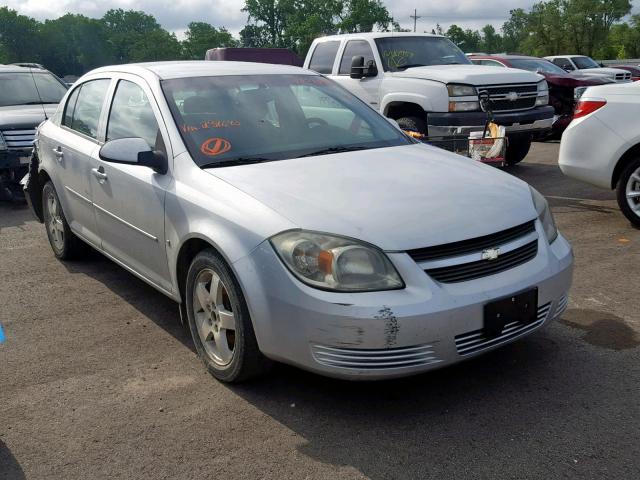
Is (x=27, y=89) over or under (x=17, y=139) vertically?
over

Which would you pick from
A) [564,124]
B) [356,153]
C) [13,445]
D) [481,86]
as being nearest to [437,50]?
[481,86]

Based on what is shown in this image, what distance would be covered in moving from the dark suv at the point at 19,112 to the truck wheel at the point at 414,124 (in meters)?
4.82

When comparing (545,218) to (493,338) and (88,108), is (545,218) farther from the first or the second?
(88,108)

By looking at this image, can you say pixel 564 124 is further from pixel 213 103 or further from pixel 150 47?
pixel 150 47

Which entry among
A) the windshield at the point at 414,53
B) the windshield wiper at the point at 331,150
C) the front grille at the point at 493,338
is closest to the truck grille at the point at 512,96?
the windshield at the point at 414,53

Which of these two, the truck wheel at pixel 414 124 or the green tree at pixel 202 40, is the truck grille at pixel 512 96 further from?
the green tree at pixel 202 40

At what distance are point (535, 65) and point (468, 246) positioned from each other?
12.9 meters

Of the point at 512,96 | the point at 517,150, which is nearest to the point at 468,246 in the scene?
the point at 512,96

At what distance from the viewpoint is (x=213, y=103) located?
4.25m

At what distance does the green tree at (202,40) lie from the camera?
4451 inches

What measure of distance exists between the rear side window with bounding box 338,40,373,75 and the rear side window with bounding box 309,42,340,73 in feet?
0.83

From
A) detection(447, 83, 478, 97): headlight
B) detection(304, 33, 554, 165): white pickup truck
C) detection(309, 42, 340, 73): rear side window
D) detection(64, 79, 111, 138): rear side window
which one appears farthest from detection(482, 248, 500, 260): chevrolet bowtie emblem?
detection(309, 42, 340, 73): rear side window

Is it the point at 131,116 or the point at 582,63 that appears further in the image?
the point at 582,63

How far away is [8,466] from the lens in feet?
9.98
